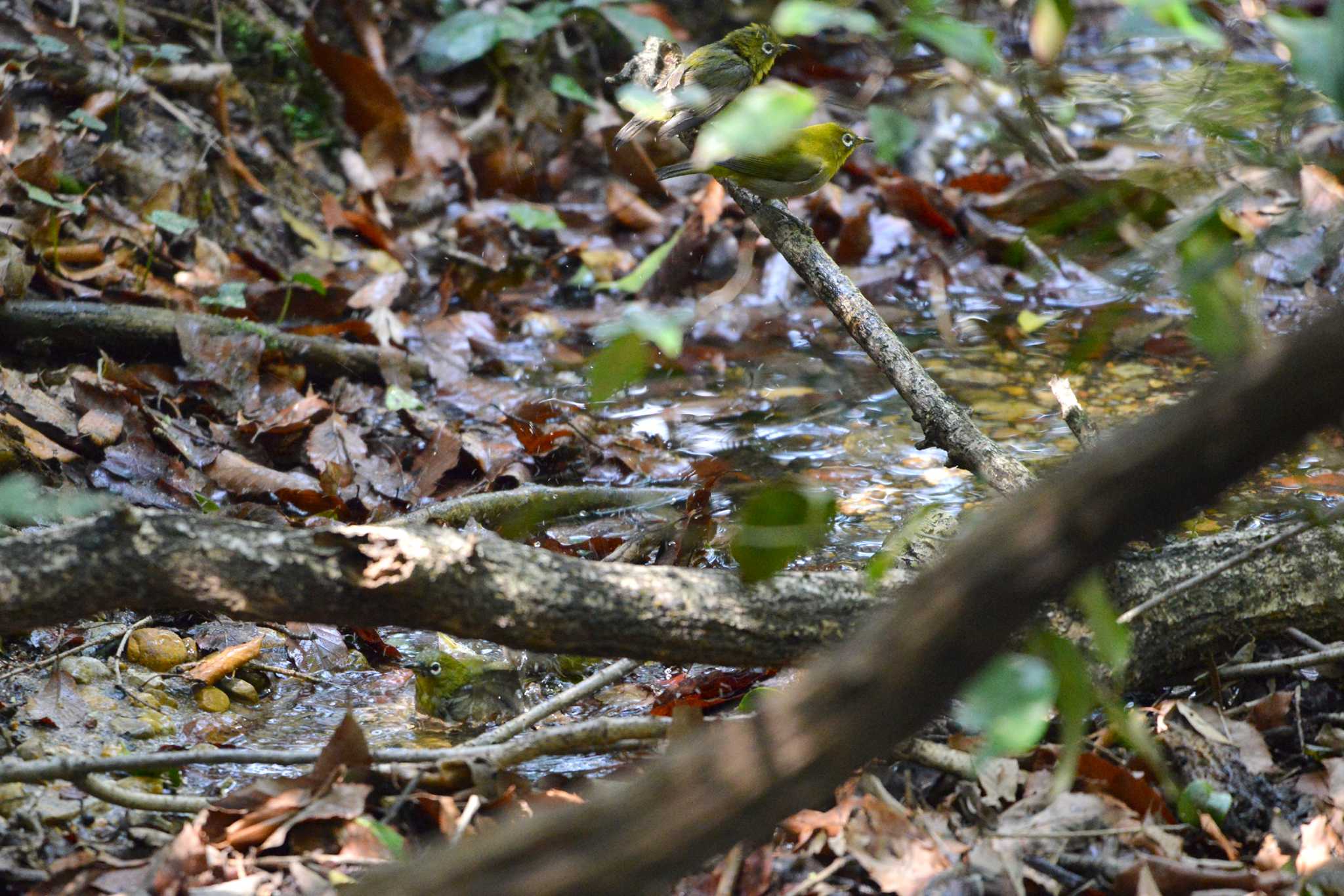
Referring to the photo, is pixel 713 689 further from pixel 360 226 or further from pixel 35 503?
pixel 360 226

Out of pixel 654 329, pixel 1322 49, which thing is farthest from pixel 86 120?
pixel 1322 49

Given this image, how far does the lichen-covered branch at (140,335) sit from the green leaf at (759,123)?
3.56 metres

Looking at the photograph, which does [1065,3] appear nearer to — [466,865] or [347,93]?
[466,865]

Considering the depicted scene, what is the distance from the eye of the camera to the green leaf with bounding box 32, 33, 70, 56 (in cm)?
469

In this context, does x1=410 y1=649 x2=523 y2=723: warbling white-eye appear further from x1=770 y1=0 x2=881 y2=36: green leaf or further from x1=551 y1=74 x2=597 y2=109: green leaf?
x1=551 y1=74 x2=597 y2=109: green leaf

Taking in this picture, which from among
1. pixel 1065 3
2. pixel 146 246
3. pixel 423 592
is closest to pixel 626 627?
pixel 423 592

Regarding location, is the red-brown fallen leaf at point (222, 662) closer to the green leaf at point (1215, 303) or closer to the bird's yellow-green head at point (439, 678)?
the bird's yellow-green head at point (439, 678)

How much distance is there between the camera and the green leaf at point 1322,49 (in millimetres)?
972

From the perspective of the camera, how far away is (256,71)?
5.80 m

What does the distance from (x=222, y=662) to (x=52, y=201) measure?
2413 mm

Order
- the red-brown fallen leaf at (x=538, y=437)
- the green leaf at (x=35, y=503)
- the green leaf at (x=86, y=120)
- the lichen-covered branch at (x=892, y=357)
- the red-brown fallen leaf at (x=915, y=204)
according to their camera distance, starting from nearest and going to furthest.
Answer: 1. the green leaf at (x=35, y=503)
2. the lichen-covered branch at (x=892, y=357)
3. the red-brown fallen leaf at (x=538, y=437)
4. the green leaf at (x=86, y=120)
5. the red-brown fallen leaf at (x=915, y=204)

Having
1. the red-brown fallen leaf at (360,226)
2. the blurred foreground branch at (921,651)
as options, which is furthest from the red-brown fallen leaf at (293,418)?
the blurred foreground branch at (921,651)

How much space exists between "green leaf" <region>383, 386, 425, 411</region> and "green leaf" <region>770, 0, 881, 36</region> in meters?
3.38

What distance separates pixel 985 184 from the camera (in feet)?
20.9
